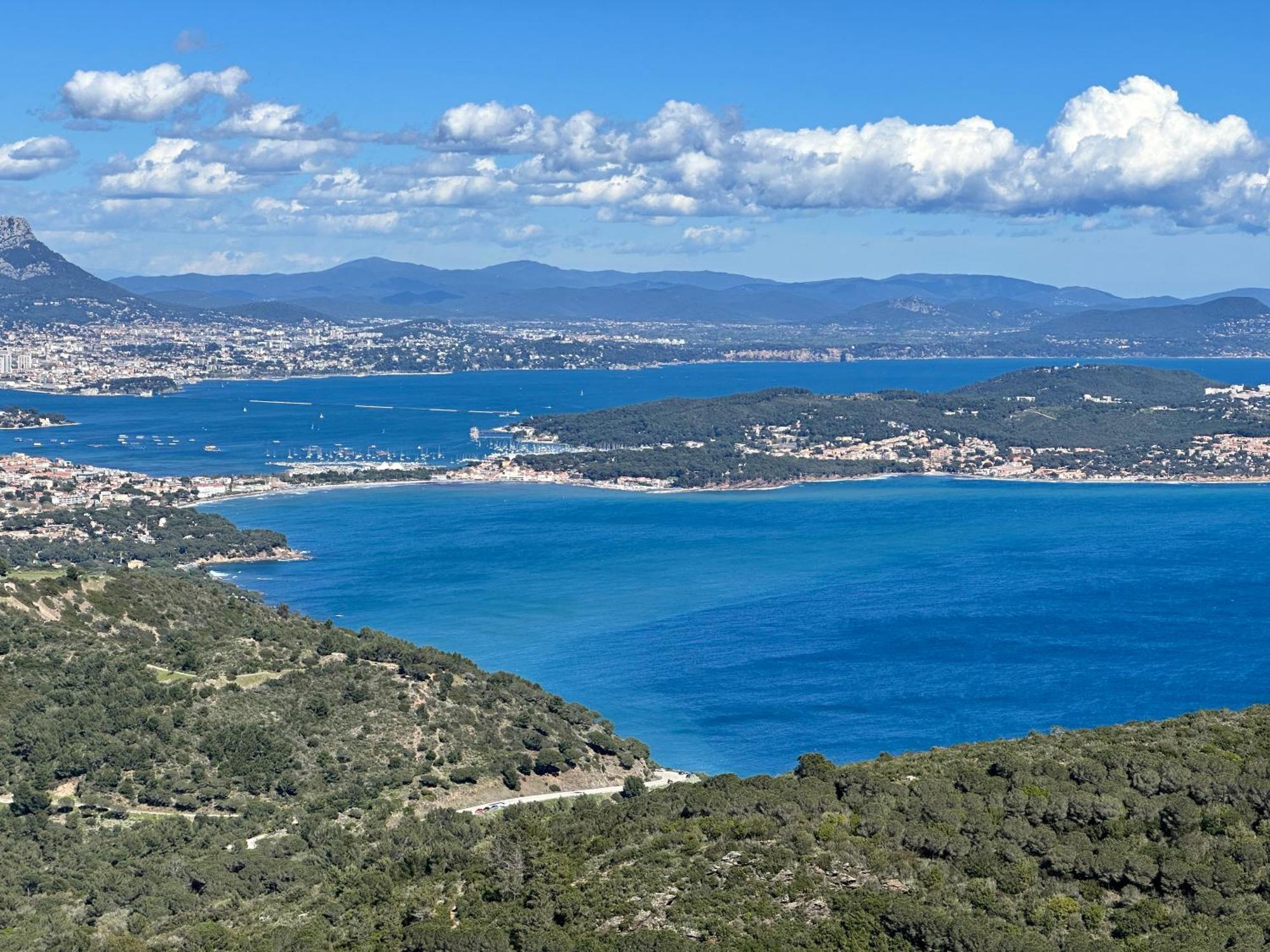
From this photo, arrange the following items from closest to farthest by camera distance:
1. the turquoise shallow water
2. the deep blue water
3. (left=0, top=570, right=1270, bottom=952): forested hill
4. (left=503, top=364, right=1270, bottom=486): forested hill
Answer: (left=0, top=570, right=1270, bottom=952): forested hill, the turquoise shallow water, (left=503, top=364, right=1270, bottom=486): forested hill, the deep blue water

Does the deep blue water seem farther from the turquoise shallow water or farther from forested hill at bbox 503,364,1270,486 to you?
the turquoise shallow water

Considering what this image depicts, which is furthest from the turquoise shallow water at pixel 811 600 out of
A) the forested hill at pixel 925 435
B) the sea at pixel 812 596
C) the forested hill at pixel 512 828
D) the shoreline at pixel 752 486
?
the forested hill at pixel 512 828

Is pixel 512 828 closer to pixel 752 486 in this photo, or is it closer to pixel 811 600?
pixel 811 600

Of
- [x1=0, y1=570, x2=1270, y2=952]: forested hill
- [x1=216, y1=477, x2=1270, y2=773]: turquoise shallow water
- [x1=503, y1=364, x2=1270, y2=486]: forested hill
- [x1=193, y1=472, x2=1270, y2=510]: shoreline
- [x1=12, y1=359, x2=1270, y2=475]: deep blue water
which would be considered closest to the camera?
[x1=0, y1=570, x2=1270, y2=952]: forested hill

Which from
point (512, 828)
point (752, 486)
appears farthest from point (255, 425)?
point (512, 828)

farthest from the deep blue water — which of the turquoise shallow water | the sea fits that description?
the turquoise shallow water

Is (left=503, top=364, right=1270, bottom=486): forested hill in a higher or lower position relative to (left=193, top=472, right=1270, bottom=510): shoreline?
higher

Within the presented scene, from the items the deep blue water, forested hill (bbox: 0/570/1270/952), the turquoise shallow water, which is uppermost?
forested hill (bbox: 0/570/1270/952)
